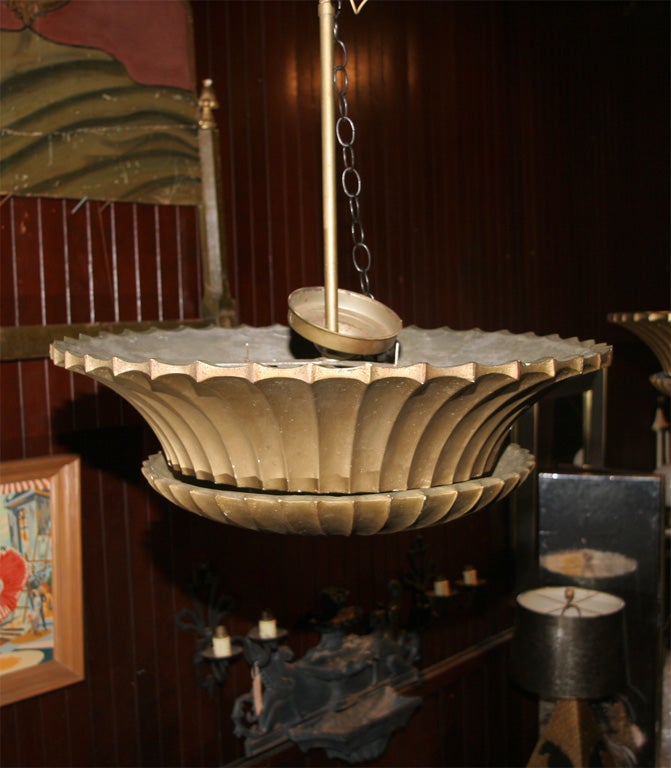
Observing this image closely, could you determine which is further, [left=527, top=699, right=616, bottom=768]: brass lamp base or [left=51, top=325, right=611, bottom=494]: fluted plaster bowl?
[left=527, top=699, right=616, bottom=768]: brass lamp base

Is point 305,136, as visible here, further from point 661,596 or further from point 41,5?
point 661,596

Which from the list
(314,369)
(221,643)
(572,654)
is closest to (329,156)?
(314,369)

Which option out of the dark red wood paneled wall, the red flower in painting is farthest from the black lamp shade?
the red flower in painting

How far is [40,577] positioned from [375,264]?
160cm

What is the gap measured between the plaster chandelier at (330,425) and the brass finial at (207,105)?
1.58 meters

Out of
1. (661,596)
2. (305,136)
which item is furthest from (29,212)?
(661,596)

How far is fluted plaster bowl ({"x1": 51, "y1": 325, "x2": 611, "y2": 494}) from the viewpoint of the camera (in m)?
0.98

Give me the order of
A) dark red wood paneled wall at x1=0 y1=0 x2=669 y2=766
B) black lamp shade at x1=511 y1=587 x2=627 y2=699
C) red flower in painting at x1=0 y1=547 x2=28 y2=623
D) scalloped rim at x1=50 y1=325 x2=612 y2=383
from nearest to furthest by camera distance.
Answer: scalloped rim at x1=50 y1=325 x2=612 y2=383 < red flower in painting at x1=0 y1=547 x2=28 y2=623 < dark red wood paneled wall at x1=0 y1=0 x2=669 y2=766 < black lamp shade at x1=511 y1=587 x2=627 y2=699

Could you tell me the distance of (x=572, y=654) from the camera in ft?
9.74

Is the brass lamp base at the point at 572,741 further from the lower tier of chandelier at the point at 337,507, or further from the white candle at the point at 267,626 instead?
the lower tier of chandelier at the point at 337,507

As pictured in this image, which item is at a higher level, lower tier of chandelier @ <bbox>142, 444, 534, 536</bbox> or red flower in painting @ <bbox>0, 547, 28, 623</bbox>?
lower tier of chandelier @ <bbox>142, 444, 534, 536</bbox>

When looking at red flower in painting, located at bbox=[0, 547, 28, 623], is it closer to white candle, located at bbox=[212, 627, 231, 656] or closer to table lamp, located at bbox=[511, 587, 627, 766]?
white candle, located at bbox=[212, 627, 231, 656]

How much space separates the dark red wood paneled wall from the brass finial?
21cm

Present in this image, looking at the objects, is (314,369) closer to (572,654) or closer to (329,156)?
(329,156)
